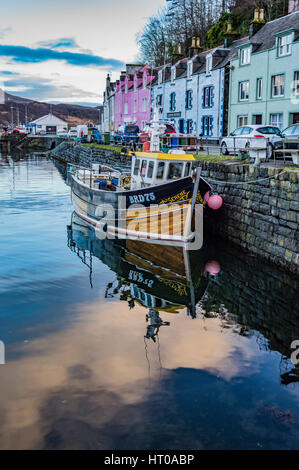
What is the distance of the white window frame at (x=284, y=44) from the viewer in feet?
99.3

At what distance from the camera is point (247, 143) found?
2288 cm

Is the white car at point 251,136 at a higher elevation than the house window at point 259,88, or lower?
lower

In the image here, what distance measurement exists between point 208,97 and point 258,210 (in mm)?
27005

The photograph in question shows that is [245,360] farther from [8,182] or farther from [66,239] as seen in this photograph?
[8,182]

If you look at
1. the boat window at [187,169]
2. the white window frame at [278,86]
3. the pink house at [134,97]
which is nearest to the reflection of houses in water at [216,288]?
the boat window at [187,169]

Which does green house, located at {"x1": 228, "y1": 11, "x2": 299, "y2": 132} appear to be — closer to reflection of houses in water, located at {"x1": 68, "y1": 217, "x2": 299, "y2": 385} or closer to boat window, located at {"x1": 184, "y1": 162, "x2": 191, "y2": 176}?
boat window, located at {"x1": 184, "y1": 162, "x2": 191, "y2": 176}

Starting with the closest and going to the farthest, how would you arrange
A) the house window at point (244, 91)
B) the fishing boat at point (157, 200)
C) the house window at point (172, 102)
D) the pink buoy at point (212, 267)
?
the pink buoy at point (212, 267) → the fishing boat at point (157, 200) → the house window at point (244, 91) → the house window at point (172, 102)

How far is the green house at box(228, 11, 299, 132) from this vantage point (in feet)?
98.3

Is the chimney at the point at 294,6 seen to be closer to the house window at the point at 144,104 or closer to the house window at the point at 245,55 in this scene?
the house window at the point at 245,55

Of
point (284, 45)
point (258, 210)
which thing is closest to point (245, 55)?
point (284, 45)

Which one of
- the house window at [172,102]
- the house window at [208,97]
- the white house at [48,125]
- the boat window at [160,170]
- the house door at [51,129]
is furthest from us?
the house door at [51,129]

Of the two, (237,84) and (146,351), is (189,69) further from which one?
(146,351)

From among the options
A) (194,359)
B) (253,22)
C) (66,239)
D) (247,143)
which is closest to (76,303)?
(194,359)

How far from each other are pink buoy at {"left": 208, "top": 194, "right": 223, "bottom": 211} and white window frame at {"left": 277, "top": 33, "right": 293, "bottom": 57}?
1701 cm
